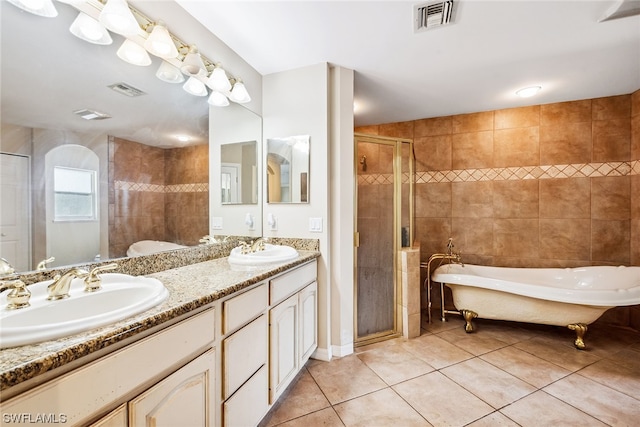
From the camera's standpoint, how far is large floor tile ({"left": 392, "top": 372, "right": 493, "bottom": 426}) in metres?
1.54

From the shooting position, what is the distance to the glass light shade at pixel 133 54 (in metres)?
1.28

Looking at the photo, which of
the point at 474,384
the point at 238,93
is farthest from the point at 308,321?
the point at 238,93

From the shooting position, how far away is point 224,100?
189 cm

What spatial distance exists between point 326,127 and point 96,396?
75.9 inches

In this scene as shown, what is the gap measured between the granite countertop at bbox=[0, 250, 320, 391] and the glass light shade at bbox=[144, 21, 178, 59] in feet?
3.82

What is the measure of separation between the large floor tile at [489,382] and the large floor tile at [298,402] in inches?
38.4

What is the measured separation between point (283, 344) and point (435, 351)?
145 cm

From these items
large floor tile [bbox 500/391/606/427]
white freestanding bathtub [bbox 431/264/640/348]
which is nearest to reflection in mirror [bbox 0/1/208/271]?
large floor tile [bbox 500/391/606/427]

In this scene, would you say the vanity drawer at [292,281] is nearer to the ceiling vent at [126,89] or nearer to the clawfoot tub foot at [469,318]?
the ceiling vent at [126,89]

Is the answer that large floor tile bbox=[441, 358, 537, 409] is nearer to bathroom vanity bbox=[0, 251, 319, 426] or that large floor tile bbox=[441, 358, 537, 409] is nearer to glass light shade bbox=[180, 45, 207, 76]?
bathroom vanity bbox=[0, 251, 319, 426]

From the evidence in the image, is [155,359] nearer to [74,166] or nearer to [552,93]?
[74,166]

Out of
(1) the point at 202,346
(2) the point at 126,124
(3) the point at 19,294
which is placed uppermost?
(2) the point at 126,124

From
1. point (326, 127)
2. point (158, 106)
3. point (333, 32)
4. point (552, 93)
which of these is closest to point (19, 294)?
point (158, 106)

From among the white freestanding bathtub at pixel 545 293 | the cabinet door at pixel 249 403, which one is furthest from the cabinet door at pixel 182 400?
the white freestanding bathtub at pixel 545 293
